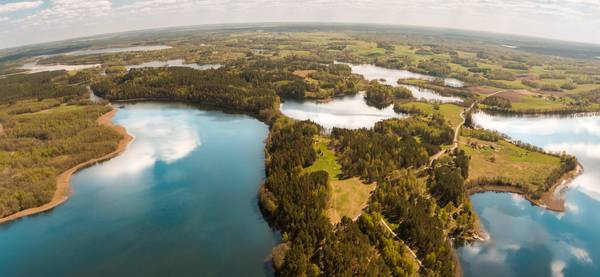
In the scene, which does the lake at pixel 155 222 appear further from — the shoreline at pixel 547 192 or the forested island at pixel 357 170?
the shoreline at pixel 547 192

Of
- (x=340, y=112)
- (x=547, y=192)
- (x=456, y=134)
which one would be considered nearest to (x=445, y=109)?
(x=456, y=134)

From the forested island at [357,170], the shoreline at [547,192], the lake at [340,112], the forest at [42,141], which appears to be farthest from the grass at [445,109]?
the forest at [42,141]

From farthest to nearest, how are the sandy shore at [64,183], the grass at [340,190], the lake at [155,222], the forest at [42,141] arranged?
the forest at [42,141]
the sandy shore at [64,183]
the grass at [340,190]
the lake at [155,222]

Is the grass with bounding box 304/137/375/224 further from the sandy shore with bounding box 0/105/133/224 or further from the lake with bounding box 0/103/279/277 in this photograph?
the sandy shore with bounding box 0/105/133/224

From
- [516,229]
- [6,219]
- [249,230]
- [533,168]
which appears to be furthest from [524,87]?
[6,219]

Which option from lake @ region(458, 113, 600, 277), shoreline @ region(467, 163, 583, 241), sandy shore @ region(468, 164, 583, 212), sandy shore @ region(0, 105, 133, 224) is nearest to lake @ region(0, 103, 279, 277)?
sandy shore @ region(0, 105, 133, 224)

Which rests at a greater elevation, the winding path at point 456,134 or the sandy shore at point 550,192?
the winding path at point 456,134

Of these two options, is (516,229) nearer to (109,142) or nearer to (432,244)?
(432,244)

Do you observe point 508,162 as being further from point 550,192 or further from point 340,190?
point 340,190
